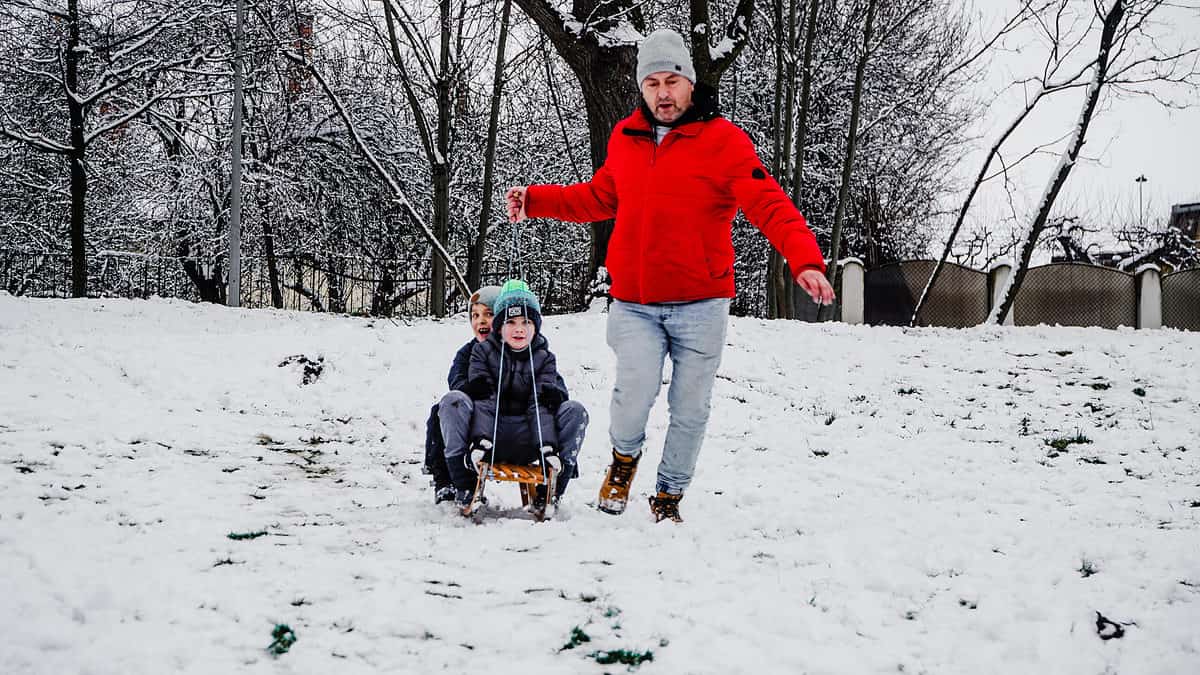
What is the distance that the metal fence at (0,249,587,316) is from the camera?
24156 millimetres

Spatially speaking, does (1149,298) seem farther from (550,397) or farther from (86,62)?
(86,62)

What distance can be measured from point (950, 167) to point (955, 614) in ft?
74.6

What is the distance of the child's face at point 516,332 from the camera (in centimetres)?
413

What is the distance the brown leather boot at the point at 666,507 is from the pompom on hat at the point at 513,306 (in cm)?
102

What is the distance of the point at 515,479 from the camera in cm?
390

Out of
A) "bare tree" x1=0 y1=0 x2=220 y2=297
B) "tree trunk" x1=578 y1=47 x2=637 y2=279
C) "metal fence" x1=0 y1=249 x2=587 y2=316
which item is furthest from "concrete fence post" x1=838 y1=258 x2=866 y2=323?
"bare tree" x1=0 y1=0 x2=220 y2=297

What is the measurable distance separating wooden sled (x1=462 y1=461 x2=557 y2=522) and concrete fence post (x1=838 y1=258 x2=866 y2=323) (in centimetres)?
1255

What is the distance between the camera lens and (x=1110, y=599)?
2.65m

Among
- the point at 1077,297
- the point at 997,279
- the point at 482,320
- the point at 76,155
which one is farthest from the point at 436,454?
the point at 76,155

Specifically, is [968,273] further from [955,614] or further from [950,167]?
[955,614]

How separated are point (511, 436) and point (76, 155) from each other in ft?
59.0

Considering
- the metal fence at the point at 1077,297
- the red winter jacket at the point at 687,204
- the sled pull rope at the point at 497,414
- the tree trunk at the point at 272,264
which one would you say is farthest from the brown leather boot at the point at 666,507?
the tree trunk at the point at 272,264

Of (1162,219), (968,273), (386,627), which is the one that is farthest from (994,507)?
(1162,219)

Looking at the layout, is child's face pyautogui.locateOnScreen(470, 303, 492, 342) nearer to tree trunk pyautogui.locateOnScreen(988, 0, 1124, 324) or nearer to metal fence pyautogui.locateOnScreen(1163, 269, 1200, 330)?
tree trunk pyautogui.locateOnScreen(988, 0, 1124, 324)
